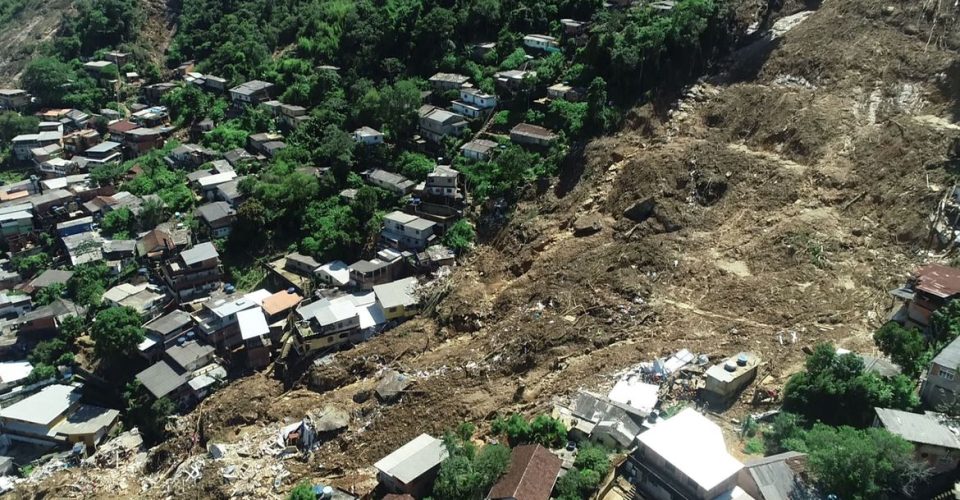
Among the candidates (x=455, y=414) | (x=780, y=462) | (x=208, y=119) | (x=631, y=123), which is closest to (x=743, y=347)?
(x=780, y=462)

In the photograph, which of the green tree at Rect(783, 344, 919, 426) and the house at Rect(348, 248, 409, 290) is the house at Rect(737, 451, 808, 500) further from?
the house at Rect(348, 248, 409, 290)

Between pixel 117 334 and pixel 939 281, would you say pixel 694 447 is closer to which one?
pixel 939 281

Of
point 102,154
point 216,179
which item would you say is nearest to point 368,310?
point 216,179

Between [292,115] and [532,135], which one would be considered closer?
[532,135]

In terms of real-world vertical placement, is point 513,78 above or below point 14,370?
above

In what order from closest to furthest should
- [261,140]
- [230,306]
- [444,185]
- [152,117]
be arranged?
1. [230,306]
2. [444,185]
3. [261,140]
4. [152,117]

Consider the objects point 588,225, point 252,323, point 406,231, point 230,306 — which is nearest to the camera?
point 252,323

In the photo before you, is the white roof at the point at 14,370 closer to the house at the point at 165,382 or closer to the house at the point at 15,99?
the house at the point at 165,382
